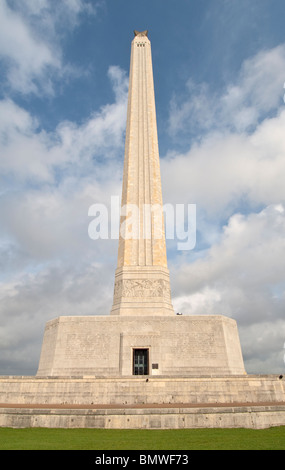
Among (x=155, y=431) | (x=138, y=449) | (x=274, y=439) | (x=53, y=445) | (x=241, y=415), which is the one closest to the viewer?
(x=138, y=449)

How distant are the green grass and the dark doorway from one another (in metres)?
11.3

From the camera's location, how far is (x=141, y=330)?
2150cm

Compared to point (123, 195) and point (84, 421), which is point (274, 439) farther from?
point (123, 195)

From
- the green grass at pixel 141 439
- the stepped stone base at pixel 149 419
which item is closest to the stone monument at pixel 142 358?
the stepped stone base at pixel 149 419

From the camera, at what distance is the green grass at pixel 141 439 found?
25.1 ft

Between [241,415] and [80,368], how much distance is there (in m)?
12.7

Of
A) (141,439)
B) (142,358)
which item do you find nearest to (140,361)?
(142,358)

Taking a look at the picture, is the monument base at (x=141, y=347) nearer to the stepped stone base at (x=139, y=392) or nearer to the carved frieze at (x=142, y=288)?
the carved frieze at (x=142, y=288)

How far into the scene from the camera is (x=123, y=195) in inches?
1115

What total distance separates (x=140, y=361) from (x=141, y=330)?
1901 mm

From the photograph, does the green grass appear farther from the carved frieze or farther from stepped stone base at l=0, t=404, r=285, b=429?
the carved frieze

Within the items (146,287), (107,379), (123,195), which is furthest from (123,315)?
(123,195)

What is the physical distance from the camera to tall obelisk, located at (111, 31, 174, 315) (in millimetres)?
24000

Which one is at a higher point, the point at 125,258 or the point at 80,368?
the point at 125,258
